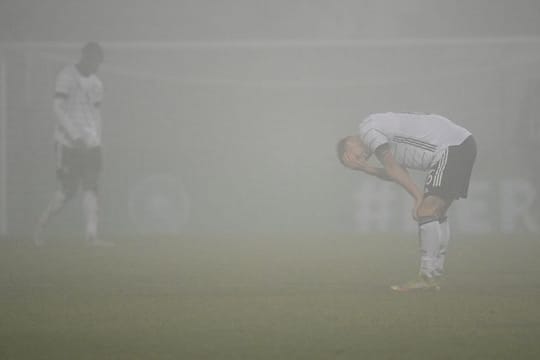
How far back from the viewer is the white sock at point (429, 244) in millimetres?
6570

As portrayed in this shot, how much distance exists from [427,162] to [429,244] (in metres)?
0.60

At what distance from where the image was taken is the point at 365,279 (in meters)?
7.58

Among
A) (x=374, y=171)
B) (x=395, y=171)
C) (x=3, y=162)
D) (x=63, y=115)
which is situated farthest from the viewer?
(x=3, y=162)

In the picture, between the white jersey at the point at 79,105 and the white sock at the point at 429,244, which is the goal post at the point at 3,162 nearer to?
the white jersey at the point at 79,105

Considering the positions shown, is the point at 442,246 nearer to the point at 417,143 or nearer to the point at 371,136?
the point at 417,143

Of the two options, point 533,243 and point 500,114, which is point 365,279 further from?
point 500,114

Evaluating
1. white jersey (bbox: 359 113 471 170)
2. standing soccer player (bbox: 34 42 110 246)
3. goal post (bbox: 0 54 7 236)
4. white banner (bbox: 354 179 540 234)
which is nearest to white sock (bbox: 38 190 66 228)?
standing soccer player (bbox: 34 42 110 246)

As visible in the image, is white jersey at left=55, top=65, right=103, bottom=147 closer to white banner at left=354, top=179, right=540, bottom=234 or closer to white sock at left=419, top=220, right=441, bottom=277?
white banner at left=354, top=179, right=540, bottom=234

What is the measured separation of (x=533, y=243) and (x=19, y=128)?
7811mm

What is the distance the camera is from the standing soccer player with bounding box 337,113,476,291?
652 cm

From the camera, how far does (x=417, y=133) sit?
666cm

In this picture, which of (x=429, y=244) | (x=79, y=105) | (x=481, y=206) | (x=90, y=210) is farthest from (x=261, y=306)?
(x=481, y=206)

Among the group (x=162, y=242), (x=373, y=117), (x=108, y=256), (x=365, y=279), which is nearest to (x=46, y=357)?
(x=373, y=117)

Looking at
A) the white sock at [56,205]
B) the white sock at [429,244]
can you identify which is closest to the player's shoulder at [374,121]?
the white sock at [429,244]
